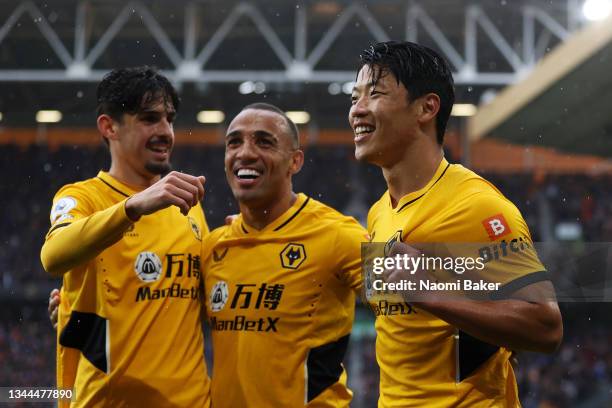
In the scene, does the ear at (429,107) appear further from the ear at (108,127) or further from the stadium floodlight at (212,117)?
the stadium floodlight at (212,117)

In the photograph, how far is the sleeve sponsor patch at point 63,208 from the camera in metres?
2.91

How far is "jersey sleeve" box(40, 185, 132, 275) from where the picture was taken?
2.65 metres

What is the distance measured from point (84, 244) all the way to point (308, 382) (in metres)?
0.98

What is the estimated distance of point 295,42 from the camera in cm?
1292

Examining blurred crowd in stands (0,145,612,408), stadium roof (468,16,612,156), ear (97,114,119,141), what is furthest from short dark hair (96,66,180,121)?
stadium roof (468,16,612,156)

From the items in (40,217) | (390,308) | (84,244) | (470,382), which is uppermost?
(40,217)

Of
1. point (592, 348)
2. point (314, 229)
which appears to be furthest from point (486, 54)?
point (314, 229)

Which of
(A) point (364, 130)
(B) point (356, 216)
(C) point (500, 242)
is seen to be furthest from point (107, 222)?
(B) point (356, 216)

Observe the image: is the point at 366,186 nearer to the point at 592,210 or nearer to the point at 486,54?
the point at 486,54

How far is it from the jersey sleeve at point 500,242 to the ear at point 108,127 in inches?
59.7

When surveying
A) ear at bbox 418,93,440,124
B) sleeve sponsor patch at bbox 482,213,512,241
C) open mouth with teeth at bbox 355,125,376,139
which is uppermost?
ear at bbox 418,93,440,124

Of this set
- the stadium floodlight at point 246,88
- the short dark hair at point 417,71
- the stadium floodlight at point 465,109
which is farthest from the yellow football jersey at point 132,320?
the stadium floodlight at point 465,109

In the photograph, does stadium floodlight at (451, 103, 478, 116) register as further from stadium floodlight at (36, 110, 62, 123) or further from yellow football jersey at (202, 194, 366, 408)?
yellow football jersey at (202, 194, 366, 408)
